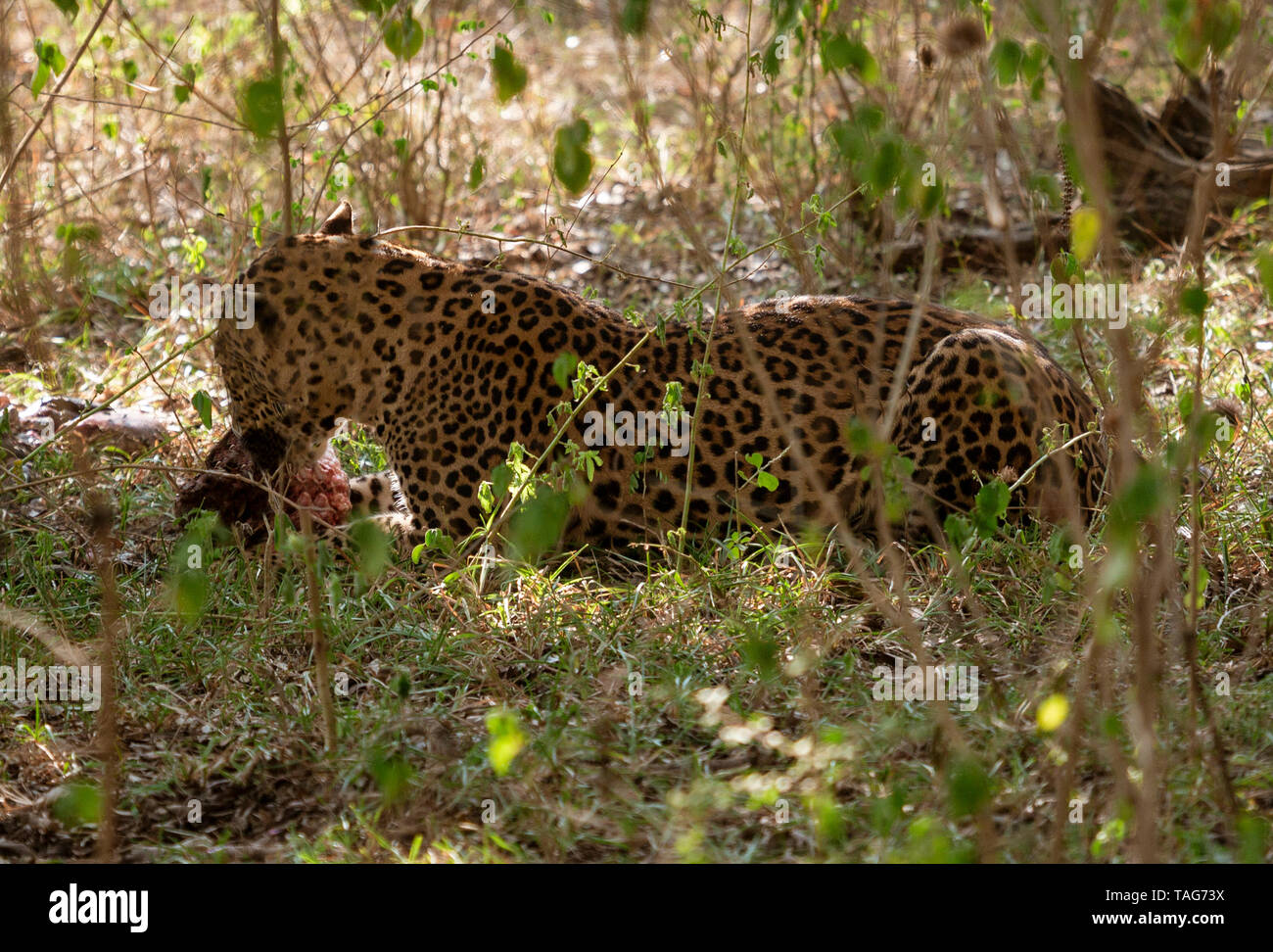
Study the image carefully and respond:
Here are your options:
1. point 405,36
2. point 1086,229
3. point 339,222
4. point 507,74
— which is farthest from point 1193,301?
point 339,222

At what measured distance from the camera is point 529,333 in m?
6.65

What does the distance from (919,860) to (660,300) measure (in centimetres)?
652

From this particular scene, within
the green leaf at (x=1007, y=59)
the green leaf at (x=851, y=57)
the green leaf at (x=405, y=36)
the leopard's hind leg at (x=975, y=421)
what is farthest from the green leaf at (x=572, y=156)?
the leopard's hind leg at (x=975, y=421)

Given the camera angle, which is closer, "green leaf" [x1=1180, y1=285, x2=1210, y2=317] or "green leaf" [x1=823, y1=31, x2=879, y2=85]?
"green leaf" [x1=1180, y1=285, x2=1210, y2=317]

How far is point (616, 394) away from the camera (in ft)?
21.4

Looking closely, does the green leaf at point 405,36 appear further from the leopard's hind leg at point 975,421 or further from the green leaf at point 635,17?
the leopard's hind leg at point 975,421

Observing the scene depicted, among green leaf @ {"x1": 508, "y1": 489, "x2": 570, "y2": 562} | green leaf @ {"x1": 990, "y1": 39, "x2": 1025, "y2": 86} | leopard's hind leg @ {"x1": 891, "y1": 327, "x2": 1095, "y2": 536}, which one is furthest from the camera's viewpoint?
leopard's hind leg @ {"x1": 891, "y1": 327, "x2": 1095, "y2": 536}

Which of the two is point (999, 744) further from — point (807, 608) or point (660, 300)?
point (660, 300)

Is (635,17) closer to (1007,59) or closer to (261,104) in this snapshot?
(261,104)

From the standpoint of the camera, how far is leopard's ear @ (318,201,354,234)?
6.82 metres

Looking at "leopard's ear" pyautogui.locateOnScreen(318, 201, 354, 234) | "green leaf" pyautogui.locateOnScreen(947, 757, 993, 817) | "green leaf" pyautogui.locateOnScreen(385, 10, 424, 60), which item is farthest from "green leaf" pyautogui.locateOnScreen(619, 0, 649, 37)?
"leopard's ear" pyautogui.locateOnScreen(318, 201, 354, 234)

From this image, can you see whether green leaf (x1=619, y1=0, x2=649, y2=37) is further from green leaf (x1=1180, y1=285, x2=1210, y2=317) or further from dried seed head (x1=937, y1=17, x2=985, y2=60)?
green leaf (x1=1180, y1=285, x2=1210, y2=317)

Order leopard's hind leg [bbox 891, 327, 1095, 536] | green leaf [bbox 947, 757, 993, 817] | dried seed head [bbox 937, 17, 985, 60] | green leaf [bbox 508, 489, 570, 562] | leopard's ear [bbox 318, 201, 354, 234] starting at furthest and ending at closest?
A: 1. leopard's ear [bbox 318, 201, 354, 234]
2. leopard's hind leg [bbox 891, 327, 1095, 536]
3. dried seed head [bbox 937, 17, 985, 60]
4. green leaf [bbox 508, 489, 570, 562]
5. green leaf [bbox 947, 757, 993, 817]

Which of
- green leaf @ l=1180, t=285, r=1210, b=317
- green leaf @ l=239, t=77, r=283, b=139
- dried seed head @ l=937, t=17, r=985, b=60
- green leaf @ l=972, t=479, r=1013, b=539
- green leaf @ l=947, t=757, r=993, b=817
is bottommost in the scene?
green leaf @ l=947, t=757, r=993, b=817
